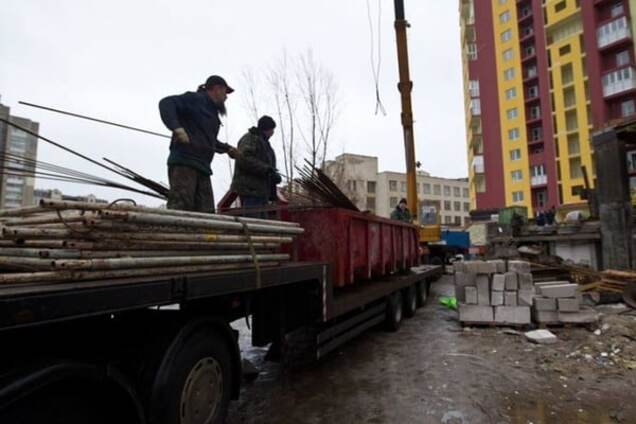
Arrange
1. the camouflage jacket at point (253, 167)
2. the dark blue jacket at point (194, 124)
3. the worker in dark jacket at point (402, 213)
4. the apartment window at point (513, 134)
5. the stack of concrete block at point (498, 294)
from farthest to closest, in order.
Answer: the apartment window at point (513, 134)
the worker in dark jacket at point (402, 213)
the stack of concrete block at point (498, 294)
the camouflage jacket at point (253, 167)
the dark blue jacket at point (194, 124)

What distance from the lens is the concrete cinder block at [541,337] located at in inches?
210

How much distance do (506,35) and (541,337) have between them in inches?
1791

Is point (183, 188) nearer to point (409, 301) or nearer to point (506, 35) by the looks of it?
point (409, 301)

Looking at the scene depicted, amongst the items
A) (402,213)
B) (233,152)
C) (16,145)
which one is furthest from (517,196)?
(16,145)

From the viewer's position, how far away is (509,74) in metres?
41.1

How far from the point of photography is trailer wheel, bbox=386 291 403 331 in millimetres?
6121

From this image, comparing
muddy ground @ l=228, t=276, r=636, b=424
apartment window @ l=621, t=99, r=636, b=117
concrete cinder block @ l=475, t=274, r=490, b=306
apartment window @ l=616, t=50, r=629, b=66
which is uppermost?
apartment window @ l=616, t=50, r=629, b=66

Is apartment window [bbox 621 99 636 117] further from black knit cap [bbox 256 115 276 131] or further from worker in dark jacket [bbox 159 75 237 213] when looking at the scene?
worker in dark jacket [bbox 159 75 237 213]

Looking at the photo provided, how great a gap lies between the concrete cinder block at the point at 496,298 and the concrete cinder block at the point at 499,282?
0.07 m

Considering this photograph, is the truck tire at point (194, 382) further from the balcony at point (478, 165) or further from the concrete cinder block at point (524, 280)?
the balcony at point (478, 165)

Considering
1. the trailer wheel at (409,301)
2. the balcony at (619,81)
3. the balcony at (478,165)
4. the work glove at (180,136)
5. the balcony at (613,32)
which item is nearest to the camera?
the work glove at (180,136)

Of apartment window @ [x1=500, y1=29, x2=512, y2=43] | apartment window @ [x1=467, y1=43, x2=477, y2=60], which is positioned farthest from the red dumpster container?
apartment window @ [x1=467, y1=43, x2=477, y2=60]

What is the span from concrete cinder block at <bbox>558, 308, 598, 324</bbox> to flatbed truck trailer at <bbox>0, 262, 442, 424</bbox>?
470 cm

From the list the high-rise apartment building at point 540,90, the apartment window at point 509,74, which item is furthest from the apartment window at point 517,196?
the apartment window at point 509,74
